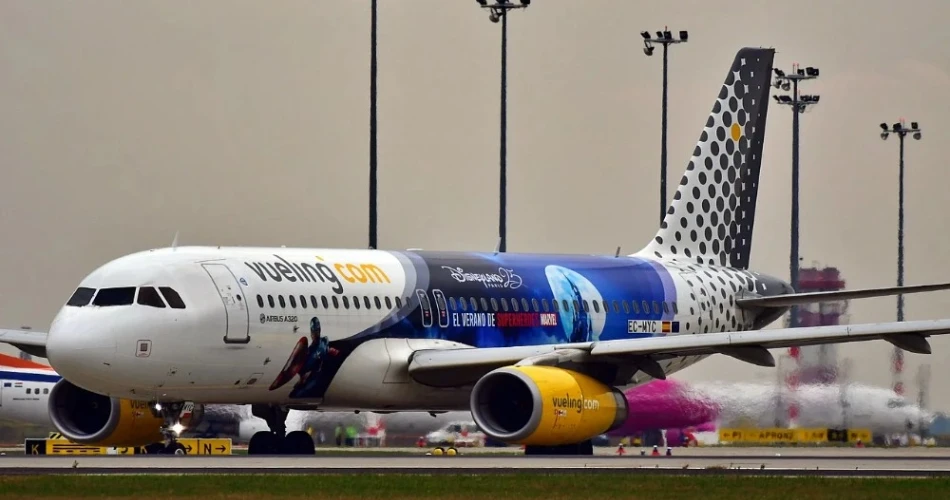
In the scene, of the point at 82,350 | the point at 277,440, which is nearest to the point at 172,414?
the point at 277,440

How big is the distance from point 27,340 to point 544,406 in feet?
38.9

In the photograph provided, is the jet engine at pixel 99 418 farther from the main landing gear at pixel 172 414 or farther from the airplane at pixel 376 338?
the main landing gear at pixel 172 414

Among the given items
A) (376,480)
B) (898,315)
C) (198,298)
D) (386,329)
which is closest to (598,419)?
(386,329)

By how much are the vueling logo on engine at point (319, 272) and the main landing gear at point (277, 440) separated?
3.36 metres

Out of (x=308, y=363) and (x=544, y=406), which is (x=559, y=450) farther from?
(x=308, y=363)

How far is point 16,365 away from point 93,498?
43.1 m

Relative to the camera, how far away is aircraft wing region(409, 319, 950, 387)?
37.0 m

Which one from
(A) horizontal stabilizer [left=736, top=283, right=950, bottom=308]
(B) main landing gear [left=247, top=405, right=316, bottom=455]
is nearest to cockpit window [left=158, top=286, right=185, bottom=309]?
(B) main landing gear [left=247, top=405, right=316, bottom=455]

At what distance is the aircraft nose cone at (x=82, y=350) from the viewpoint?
3488 centimetres

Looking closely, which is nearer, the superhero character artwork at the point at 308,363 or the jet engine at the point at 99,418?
the superhero character artwork at the point at 308,363

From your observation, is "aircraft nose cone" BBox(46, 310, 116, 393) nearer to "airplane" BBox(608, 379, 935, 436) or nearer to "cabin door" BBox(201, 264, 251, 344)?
"cabin door" BBox(201, 264, 251, 344)

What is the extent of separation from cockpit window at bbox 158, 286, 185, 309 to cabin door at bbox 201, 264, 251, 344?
2.88 feet

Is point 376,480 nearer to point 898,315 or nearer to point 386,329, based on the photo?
point 386,329

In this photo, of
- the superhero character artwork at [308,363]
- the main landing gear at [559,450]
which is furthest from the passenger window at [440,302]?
the main landing gear at [559,450]
